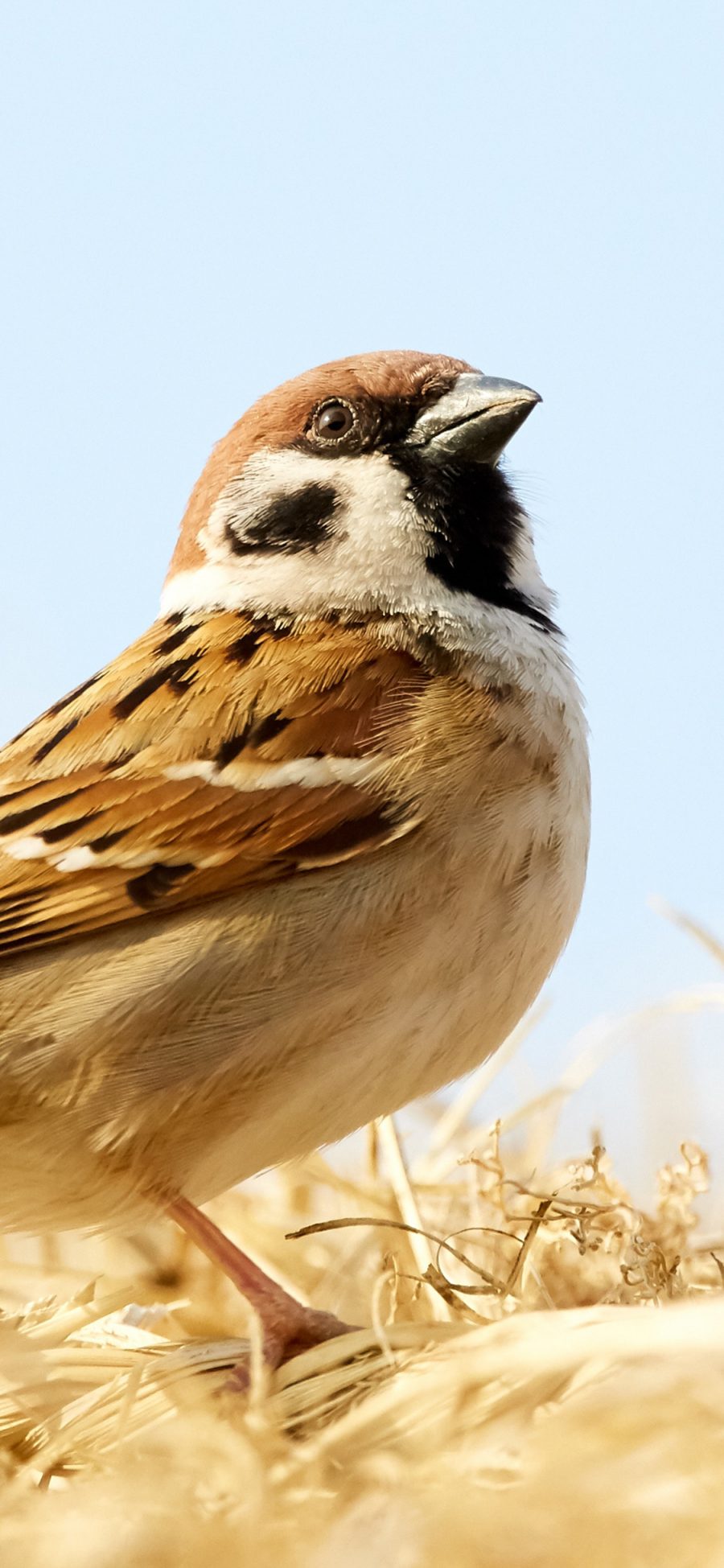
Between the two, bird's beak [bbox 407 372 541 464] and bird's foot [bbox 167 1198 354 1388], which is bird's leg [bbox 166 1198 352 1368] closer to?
bird's foot [bbox 167 1198 354 1388]

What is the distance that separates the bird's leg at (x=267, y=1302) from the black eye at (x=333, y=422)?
1.34m

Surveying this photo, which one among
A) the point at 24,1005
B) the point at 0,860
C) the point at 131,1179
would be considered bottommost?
the point at 131,1179

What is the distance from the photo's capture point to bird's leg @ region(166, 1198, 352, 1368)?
2207mm

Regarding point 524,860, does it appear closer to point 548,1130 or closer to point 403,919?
point 403,919

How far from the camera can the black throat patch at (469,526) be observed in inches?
107

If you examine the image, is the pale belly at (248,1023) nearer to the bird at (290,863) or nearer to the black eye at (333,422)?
the bird at (290,863)

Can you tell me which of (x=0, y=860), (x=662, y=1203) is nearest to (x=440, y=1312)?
(x=662, y=1203)

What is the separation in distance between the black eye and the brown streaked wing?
0.43 meters

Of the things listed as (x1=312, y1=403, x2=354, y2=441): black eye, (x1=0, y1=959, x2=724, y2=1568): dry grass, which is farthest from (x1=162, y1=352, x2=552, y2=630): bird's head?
(x1=0, y1=959, x2=724, y2=1568): dry grass

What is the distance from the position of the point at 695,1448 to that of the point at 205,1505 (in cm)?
42

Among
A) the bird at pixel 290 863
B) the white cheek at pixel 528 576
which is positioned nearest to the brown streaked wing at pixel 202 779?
the bird at pixel 290 863

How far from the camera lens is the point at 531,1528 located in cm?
125

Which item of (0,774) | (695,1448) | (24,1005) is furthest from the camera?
(0,774)

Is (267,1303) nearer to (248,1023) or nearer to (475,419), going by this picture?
(248,1023)
